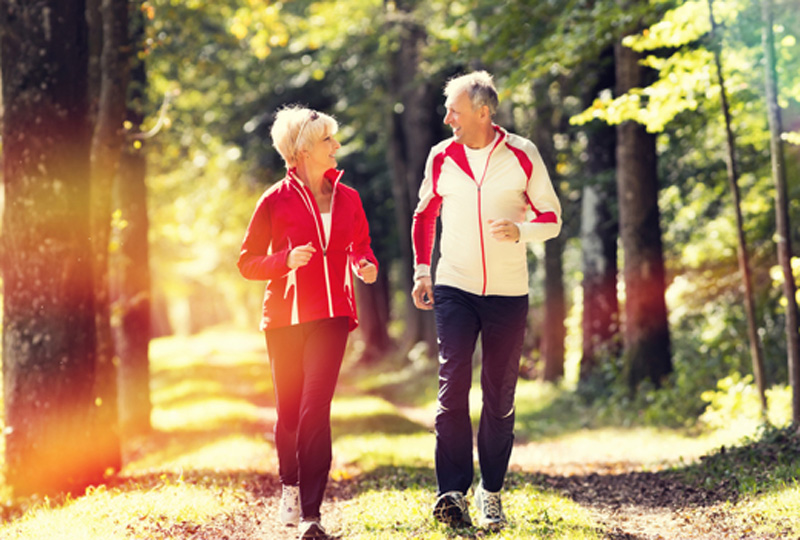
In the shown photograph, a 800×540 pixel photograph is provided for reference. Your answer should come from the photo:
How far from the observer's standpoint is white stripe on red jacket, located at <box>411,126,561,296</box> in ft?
17.5

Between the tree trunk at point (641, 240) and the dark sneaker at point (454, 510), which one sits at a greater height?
the tree trunk at point (641, 240)

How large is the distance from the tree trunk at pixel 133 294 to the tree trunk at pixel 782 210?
876cm

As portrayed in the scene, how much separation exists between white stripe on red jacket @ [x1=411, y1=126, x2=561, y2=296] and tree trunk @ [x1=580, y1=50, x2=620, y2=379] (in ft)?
32.0

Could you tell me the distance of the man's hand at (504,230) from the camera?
5102 mm

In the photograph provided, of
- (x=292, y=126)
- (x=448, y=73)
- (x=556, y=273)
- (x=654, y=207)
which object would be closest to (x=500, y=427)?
(x=292, y=126)

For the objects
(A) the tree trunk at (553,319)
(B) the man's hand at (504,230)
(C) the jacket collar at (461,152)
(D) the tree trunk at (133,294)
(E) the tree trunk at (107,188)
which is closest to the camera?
(B) the man's hand at (504,230)

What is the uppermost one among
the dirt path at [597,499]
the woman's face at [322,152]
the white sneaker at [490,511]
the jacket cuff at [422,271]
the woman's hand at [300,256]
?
the woman's face at [322,152]

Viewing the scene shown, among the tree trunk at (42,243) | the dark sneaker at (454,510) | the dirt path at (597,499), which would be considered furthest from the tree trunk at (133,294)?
the dark sneaker at (454,510)

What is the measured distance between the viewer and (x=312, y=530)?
204 inches

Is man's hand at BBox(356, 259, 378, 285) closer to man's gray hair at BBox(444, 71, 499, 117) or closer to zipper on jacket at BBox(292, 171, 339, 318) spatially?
zipper on jacket at BBox(292, 171, 339, 318)

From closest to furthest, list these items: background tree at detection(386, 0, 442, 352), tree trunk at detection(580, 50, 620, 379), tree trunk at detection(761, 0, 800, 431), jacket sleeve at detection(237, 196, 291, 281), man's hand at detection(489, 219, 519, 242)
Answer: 1. man's hand at detection(489, 219, 519, 242)
2. jacket sleeve at detection(237, 196, 291, 281)
3. tree trunk at detection(761, 0, 800, 431)
4. tree trunk at detection(580, 50, 620, 379)
5. background tree at detection(386, 0, 442, 352)

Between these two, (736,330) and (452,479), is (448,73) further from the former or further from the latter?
(452,479)

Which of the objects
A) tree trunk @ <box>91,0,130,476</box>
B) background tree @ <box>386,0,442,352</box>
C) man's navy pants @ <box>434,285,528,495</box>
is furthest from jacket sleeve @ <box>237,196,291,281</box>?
background tree @ <box>386,0,442,352</box>

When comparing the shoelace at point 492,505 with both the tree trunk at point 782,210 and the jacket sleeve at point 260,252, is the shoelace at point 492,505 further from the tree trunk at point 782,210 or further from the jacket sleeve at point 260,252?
the tree trunk at point 782,210
